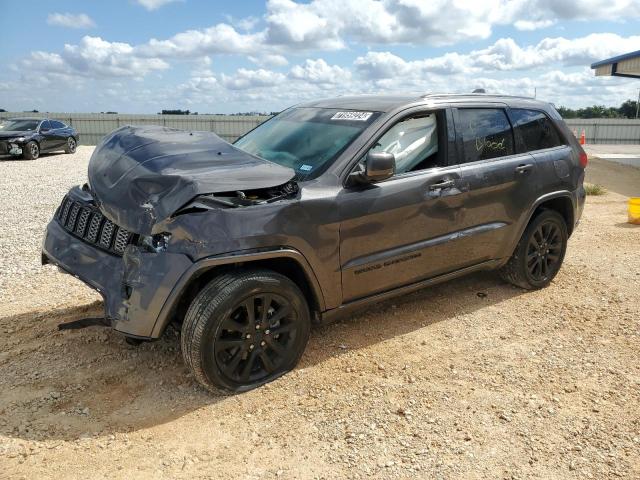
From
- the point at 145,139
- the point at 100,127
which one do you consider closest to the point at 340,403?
the point at 145,139

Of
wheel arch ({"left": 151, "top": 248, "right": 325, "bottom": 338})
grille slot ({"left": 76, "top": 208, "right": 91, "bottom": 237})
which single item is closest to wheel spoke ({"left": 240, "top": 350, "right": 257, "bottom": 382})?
wheel arch ({"left": 151, "top": 248, "right": 325, "bottom": 338})

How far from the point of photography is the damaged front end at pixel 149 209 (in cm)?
300

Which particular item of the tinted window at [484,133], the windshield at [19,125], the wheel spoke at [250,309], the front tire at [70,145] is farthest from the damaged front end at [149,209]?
the front tire at [70,145]

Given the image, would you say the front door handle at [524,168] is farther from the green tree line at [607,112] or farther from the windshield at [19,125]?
the green tree line at [607,112]

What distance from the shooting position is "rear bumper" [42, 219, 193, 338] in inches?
117

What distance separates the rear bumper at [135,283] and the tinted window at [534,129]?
3.27 m

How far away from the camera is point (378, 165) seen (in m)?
3.43

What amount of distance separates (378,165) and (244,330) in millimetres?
1318

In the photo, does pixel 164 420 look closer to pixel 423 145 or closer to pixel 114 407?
pixel 114 407

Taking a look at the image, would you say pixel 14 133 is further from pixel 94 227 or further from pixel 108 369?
pixel 108 369

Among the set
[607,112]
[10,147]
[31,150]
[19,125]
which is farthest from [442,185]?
[607,112]

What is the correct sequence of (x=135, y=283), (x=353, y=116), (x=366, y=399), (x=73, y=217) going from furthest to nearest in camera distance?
(x=353, y=116), (x=73, y=217), (x=366, y=399), (x=135, y=283)

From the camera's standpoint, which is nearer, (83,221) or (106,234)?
(106,234)

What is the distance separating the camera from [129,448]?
9.32ft
